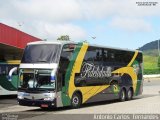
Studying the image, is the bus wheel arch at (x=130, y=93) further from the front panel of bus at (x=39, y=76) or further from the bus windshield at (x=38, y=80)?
the bus windshield at (x=38, y=80)

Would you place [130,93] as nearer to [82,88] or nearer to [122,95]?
[122,95]

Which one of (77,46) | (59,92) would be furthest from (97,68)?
(59,92)

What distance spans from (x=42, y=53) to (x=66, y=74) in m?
1.46

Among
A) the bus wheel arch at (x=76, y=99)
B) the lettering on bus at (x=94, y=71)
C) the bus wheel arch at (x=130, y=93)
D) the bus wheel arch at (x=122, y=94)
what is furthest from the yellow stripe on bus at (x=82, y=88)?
the bus wheel arch at (x=130, y=93)

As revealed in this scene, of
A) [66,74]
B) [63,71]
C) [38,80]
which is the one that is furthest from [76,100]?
[38,80]

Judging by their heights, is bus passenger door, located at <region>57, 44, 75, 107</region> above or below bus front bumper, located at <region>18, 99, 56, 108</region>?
above

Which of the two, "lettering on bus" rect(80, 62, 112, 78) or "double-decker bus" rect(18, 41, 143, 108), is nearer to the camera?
"double-decker bus" rect(18, 41, 143, 108)

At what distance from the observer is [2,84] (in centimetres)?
2923

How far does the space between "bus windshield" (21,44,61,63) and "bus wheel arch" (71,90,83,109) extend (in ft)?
7.50

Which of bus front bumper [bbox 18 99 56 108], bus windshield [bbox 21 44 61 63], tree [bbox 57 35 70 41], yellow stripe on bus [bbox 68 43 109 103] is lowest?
bus front bumper [bbox 18 99 56 108]

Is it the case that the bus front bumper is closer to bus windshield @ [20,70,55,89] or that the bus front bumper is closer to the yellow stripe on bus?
bus windshield @ [20,70,55,89]

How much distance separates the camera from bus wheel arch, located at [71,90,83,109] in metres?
21.4

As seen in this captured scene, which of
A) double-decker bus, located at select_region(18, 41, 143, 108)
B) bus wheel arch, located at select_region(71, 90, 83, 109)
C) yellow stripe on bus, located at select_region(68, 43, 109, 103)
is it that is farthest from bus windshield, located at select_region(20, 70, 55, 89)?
bus wheel arch, located at select_region(71, 90, 83, 109)

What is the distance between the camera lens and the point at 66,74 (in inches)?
813
